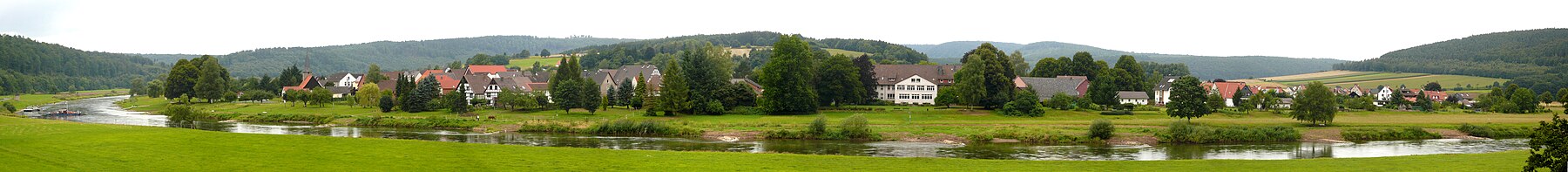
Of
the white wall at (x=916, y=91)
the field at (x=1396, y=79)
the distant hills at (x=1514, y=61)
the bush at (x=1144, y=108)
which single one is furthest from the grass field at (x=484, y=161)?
the distant hills at (x=1514, y=61)

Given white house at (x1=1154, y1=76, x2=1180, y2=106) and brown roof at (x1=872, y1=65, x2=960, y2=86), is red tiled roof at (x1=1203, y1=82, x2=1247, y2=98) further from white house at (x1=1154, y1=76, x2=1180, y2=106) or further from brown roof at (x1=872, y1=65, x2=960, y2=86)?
brown roof at (x1=872, y1=65, x2=960, y2=86)

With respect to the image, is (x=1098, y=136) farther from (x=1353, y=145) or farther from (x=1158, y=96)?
(x=1158, y=96)

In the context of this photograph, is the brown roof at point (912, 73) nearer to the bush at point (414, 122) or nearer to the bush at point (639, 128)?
the bush at point (639, 128)

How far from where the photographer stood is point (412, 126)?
6172 centimetres

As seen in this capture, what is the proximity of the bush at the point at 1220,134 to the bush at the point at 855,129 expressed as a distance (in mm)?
13669

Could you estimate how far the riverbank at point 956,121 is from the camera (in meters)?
51.7

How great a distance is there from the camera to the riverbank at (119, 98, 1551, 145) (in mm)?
51656

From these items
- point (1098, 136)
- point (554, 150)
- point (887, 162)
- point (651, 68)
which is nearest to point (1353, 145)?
point (1098, 136)

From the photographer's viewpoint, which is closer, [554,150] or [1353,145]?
[554,150]

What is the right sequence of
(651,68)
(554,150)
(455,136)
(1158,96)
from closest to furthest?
(554,150)
(455,136)
(1158,96)
(651,68)

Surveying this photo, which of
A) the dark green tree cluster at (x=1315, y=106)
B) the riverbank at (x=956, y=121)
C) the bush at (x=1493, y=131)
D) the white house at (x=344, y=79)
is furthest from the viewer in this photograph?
the white house at (x=344, y=79)

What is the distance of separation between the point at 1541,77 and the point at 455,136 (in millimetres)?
134996

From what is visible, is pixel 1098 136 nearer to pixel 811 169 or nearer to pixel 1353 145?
pixel 1353 145

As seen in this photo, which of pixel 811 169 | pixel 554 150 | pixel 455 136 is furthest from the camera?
pixel 455 136
